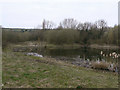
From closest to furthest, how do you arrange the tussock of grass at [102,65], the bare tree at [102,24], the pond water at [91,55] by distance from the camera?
the tussock of grass at [102,65], the pond water at [91,55], the bare tree at [102,24]

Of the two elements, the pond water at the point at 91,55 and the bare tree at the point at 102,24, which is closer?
the pond water at the point at 91,55

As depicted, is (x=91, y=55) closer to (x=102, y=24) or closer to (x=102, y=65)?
(x=102, y=65)

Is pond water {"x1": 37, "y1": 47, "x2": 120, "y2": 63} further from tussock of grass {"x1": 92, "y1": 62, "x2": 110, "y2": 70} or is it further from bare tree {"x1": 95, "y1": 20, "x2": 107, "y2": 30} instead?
bare tree {"x1": 95, "y1": 20, "x2": 107, "y2": 30}

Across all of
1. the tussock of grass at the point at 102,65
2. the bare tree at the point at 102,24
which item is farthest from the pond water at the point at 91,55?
the bare tree at the point at 102,24

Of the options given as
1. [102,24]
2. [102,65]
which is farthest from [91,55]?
[102,24]

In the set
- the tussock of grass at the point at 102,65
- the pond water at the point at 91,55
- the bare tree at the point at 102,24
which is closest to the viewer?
the tussock of grass at the point at 102,65

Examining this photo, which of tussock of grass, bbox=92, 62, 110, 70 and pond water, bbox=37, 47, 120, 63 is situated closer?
tussock of grass, bbox=92, 62, 110, 70

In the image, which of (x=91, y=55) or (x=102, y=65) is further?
(x=91, y=55)

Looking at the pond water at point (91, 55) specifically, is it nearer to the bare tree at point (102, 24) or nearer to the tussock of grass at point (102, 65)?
the tussock of grass at point (102, 65)

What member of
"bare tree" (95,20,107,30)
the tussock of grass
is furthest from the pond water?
"bare tree" (95,20,107,30)

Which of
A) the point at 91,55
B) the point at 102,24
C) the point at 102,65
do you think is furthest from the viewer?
the point at 102,24

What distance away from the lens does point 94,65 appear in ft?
36.7

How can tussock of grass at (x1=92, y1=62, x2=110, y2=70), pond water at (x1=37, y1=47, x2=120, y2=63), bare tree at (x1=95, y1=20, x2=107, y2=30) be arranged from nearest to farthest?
tussock of grass at (x1=92, y1=62, x2=110, y2=70)
pond water at (x1=37, y1=47, x2=120, y2=63)
bare tree at (x1=95, y1=20, x2=107, y2=30)

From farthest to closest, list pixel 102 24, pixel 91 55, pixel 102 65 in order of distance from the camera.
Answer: pixel 102 24, pixel 91 55, pixel 102 65
